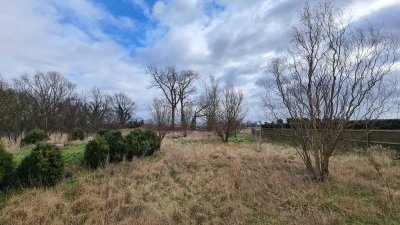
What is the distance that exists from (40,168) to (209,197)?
15.0ft

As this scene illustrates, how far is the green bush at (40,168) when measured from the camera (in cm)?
888

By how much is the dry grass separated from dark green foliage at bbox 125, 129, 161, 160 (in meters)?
1.18

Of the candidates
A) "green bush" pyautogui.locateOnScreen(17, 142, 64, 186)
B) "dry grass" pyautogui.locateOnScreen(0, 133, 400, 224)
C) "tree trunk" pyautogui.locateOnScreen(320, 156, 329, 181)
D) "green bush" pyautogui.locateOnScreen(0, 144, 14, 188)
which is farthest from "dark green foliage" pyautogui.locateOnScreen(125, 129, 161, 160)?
"tree trunk" pyautogui.locateOnScreen(320, 156, 329, 181)

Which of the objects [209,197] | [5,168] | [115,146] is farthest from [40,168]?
[209,197]

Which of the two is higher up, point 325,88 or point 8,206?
point 325,88

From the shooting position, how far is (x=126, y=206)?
7938 millimetres

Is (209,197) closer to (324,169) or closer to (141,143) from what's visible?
(324,169)

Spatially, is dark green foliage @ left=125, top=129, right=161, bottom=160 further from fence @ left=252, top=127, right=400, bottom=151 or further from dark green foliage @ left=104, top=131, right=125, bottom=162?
fence @ left=252, top=127, right=400, bottom=151

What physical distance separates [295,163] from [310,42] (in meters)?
4.76

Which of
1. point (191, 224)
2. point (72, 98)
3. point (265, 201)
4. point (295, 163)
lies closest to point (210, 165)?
point (295, 163)

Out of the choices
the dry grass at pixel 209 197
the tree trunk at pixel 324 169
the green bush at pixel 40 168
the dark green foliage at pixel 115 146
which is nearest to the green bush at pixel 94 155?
the dry grass at pixel 209 197

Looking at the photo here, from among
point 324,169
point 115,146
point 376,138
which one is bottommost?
point 324,169

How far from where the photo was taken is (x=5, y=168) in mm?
8617

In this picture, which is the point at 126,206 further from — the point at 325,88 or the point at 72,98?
the point at 72,98
